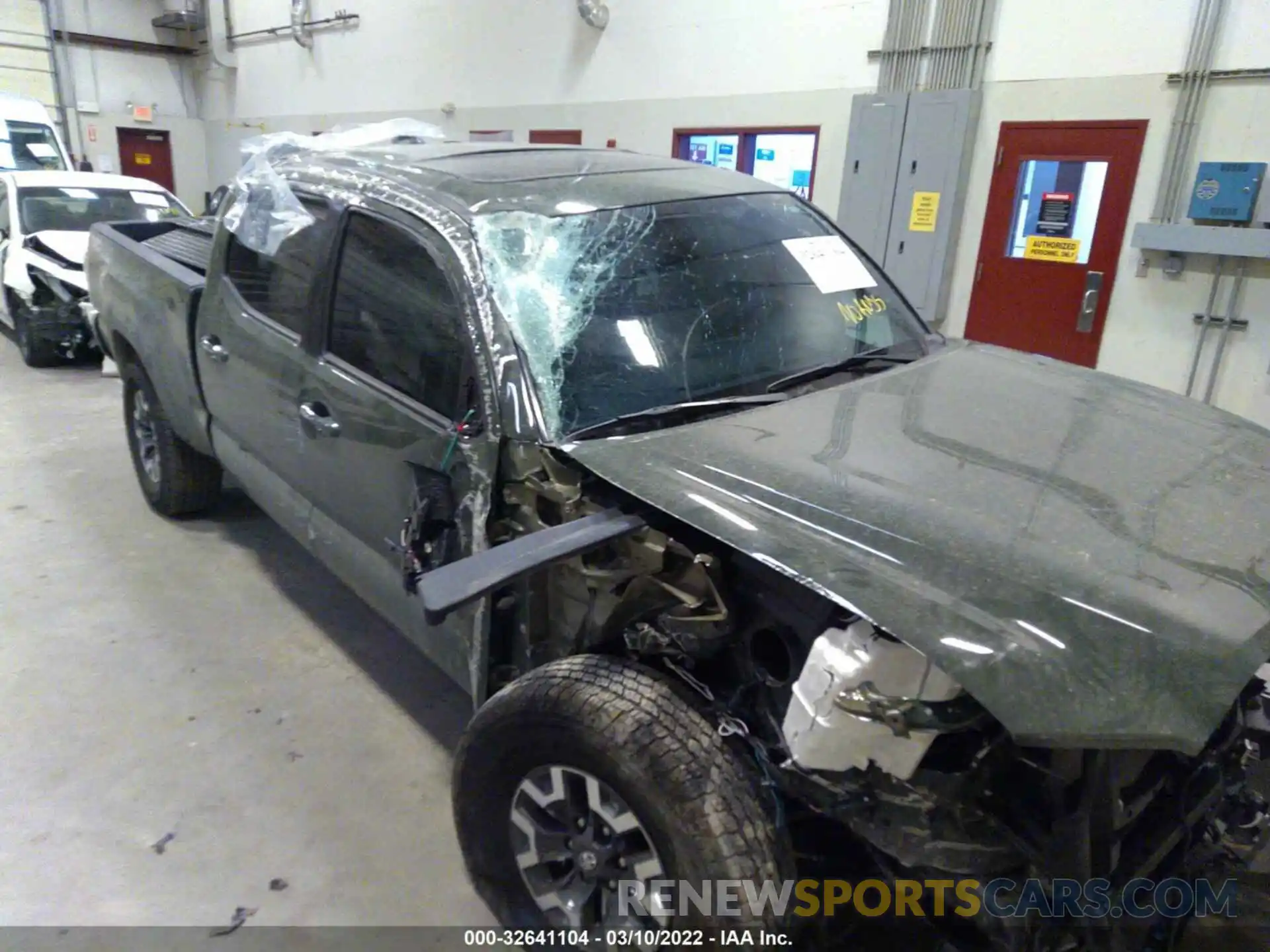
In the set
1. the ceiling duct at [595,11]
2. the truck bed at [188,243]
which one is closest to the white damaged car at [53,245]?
the truck bed at [188,243]

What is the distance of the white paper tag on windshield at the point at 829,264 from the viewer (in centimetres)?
243

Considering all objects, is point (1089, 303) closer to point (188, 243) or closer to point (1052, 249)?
point (1052, 249)

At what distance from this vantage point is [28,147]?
984cm

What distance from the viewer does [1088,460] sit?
5.66 ft

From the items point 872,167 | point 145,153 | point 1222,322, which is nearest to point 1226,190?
point 1222,322

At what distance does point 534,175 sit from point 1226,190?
3880 mm

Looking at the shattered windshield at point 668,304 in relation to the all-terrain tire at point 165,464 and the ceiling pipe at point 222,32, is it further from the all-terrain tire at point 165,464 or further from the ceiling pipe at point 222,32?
the ceiling pipe at point 222,32

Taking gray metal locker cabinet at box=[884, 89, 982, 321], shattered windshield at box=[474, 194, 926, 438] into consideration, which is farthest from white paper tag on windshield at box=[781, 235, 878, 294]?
gray metal locker cabinet at box=[884, 89, 982, 321]

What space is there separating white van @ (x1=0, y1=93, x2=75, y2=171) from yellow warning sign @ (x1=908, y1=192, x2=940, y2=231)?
9.61 meters

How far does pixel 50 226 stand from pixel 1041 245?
7.57 m

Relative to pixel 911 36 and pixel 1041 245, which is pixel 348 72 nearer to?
pixel 911 36

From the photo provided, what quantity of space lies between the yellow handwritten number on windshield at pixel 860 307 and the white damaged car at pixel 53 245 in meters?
5.90

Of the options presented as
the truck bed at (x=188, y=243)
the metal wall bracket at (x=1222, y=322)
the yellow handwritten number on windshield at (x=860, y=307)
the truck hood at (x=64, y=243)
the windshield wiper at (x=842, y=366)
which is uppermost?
the yellow handwritten number on windshield at (x=860, y=307)

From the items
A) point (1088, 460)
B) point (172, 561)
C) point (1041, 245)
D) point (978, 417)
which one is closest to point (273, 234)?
point (172, 561)
